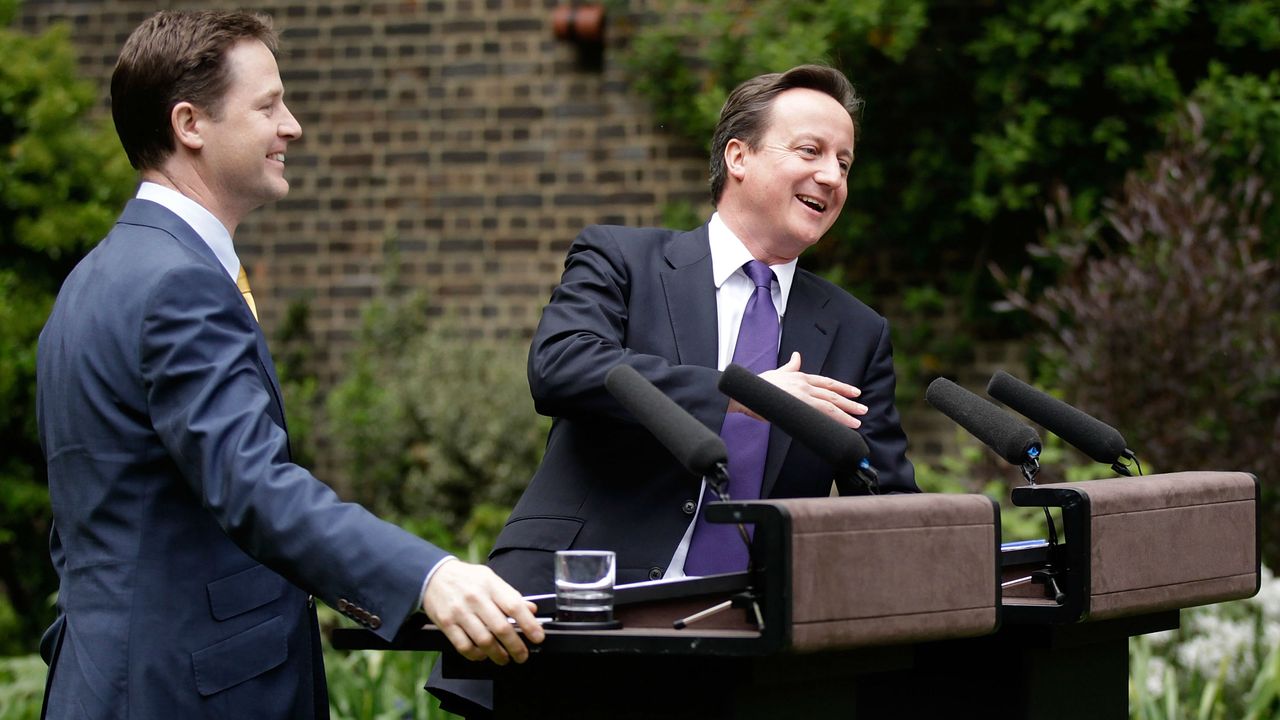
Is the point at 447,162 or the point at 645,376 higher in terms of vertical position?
the point at 447,162

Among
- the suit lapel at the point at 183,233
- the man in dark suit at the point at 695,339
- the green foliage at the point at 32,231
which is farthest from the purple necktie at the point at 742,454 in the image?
the green foliage at the point at 32,231

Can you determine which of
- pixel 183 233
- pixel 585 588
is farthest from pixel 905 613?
pixel 183 233

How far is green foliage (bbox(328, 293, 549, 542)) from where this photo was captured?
6754 millimetres

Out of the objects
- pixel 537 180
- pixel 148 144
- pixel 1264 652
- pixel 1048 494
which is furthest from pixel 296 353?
pixel 1048 494

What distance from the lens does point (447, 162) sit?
25.0 feet

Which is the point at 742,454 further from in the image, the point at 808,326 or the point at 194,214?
the point at 194,214

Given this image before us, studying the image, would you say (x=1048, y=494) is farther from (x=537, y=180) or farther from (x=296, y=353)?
(x=296, y=353)

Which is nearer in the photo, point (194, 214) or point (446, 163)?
point (194, 214)

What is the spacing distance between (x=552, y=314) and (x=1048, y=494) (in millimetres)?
894

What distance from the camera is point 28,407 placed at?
5602 millimetres

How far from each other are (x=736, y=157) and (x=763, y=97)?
13cm

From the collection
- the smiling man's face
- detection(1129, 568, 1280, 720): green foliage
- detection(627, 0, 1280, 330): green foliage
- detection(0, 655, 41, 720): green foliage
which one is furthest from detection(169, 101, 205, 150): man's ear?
detection(627, 0, 1280, 330): green foliage

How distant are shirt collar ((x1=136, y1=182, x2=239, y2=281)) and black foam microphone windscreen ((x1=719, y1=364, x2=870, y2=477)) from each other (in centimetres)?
82

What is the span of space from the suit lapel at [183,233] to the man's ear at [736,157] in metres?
1.00
